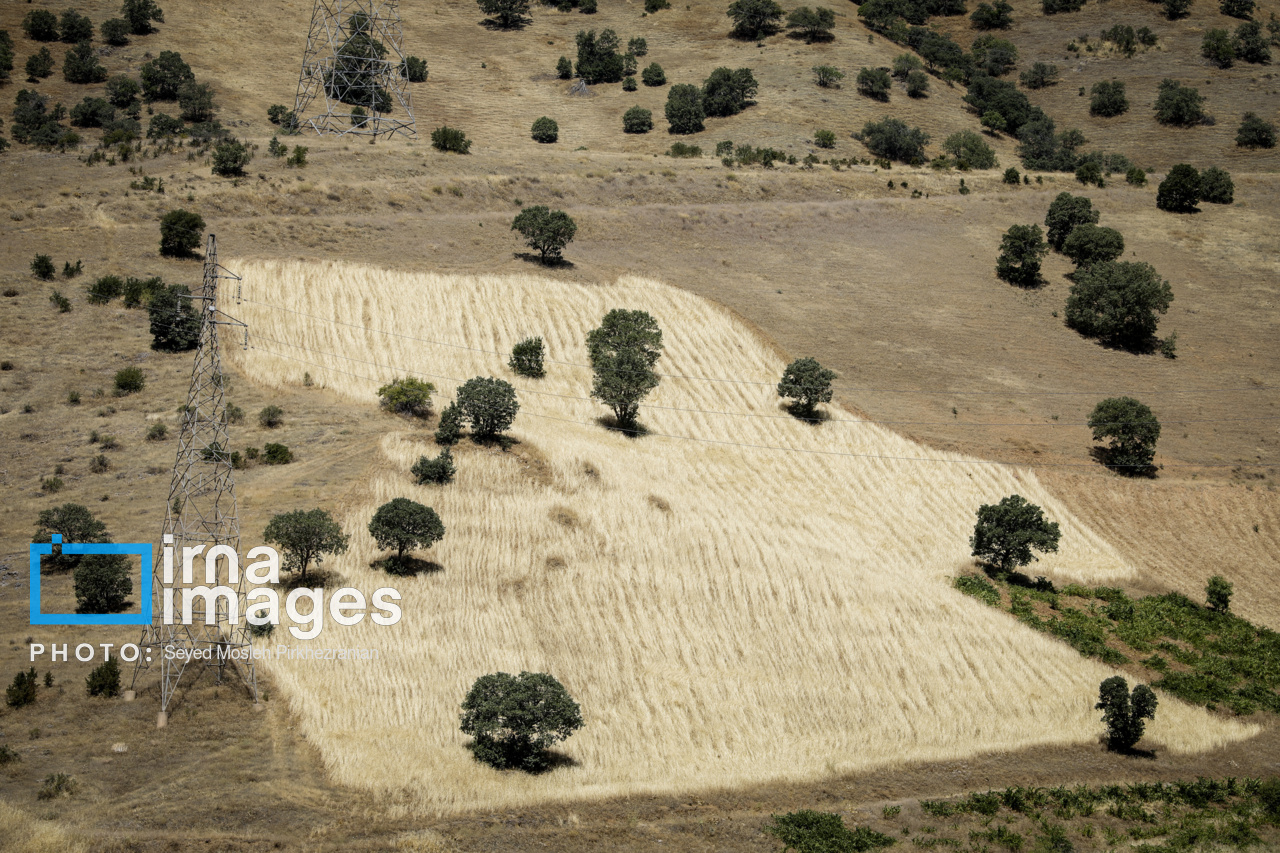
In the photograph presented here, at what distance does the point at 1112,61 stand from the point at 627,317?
107 meters

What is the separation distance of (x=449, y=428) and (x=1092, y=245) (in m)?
57.1

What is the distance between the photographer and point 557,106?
11544cm

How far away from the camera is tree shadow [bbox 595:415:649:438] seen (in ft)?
192

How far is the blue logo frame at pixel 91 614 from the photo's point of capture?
35688 millimetres

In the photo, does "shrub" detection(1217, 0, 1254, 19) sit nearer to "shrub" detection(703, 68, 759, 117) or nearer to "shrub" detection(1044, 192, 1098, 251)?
"shrub" detection(703, 68, 759, 117)

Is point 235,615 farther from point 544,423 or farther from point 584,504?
point 544,423

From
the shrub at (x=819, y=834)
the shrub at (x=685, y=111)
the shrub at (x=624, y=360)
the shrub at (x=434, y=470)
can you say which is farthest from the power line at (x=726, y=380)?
the shrub at (x=685, y=111)

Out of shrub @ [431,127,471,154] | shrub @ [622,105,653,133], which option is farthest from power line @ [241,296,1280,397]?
shrub @ [622,105,653,133]

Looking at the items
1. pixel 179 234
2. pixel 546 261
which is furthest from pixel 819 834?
pixel 179 234

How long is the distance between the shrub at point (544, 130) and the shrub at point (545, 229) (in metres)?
33.0

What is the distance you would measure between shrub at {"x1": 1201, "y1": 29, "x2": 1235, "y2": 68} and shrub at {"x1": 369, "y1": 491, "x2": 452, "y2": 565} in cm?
12942

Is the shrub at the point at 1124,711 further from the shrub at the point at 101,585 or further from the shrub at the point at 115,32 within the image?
the shrub at the point at 115,32

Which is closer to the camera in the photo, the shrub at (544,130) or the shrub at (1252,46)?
the shrub at (544,130)

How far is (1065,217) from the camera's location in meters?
87.3
